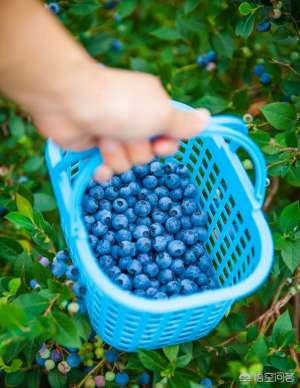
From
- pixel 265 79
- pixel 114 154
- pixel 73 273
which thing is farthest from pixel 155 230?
pixel 265 79

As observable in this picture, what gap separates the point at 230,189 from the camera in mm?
1341

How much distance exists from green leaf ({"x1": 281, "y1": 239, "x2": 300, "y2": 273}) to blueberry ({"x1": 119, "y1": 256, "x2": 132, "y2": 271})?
39 cm

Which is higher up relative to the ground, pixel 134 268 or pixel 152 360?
pixel 134 268

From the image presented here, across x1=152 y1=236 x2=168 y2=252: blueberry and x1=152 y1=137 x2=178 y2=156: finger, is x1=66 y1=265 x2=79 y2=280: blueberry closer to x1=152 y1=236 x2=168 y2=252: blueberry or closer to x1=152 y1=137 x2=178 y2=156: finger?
x1=152 y1=236 x2=168 y2=252: blueberry

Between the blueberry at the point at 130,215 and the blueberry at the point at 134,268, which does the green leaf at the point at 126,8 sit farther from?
the blueberry at the point at 134,268

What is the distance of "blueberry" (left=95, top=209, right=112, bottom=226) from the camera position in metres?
1.38

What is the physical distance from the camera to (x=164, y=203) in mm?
1443

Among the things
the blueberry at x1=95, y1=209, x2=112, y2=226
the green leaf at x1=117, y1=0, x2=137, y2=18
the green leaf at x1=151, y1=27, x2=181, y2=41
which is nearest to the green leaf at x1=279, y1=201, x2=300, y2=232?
the blueberry at x1=95, y1=209, x2=112, y2=226

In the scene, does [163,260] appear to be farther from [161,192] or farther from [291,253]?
[291,253]

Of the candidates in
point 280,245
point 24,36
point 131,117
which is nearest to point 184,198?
point 280,245

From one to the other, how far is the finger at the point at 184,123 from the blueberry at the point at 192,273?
1.51ft

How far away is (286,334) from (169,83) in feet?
3.23

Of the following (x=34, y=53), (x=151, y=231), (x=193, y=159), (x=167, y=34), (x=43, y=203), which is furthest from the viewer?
(x=167, y=34)

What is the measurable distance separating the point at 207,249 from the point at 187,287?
0.18 m
